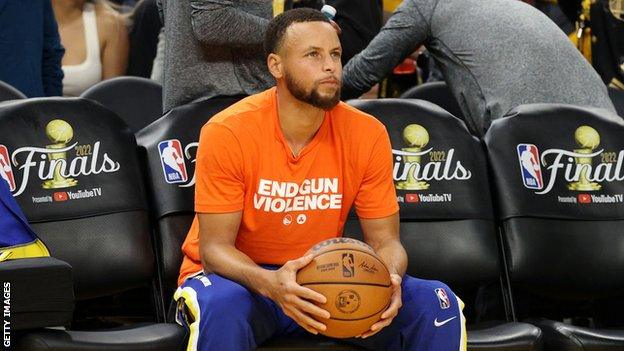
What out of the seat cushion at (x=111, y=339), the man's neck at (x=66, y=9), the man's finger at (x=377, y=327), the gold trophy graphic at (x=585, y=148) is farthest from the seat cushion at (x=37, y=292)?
the man's neck at (x=66, y=9)

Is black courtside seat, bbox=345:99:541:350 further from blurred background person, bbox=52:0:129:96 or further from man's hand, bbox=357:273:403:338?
blurred background person, bbox=52:0:129:96

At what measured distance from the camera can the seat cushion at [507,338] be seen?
425 cm

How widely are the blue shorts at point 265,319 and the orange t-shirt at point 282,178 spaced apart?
0.87 feet

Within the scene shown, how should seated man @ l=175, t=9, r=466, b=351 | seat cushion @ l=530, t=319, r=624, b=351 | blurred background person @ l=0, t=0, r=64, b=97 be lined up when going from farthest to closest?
blurred background person @ l=0, t=0, r=64, b=97
seat cushion @ l=530, t=319, r=624, b=351
seated man @ l=175, t=9, r=466, b=351

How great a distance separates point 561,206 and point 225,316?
168cm

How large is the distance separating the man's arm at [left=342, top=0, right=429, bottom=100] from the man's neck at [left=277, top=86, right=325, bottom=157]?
1115mm

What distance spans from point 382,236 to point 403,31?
4.47 ft

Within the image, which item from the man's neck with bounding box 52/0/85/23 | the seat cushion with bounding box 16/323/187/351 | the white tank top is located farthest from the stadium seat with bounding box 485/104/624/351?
the man's neck with bounding box 52/0/85/23

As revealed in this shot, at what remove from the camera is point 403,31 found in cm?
544

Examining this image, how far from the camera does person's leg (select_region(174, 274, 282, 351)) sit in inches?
152

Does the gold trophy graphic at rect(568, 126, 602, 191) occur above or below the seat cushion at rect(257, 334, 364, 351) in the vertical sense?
above

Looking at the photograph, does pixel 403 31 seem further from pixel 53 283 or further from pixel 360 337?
pixel 53 283

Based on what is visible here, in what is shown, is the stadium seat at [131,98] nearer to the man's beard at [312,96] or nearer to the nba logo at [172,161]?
Answer: the nba logo at [172,161]

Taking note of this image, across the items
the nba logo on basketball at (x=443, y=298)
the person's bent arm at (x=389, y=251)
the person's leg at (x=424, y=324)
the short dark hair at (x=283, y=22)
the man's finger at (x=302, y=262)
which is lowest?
the person's leg at (x=424, y=324)
